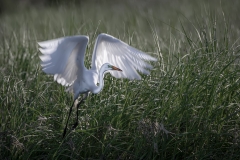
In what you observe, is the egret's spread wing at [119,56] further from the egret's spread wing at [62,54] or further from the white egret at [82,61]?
the egret's spread wing at [62,54]

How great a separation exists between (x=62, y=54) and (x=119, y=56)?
589 millimetres

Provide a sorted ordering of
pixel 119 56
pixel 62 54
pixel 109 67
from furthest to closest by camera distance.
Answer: pixel 119 56
pixel 109 67
pixel 62 54

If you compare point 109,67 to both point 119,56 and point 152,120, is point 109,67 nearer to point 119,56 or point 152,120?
point 119,56

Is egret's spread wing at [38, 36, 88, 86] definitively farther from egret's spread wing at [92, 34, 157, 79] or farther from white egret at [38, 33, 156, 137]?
egret's spread wing at [92, 34, 157, 79]

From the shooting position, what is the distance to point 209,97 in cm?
314

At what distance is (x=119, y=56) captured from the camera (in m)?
3.52

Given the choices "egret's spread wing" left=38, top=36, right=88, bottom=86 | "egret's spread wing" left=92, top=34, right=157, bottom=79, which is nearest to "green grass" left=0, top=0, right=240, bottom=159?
"egret's spread wing" left=92, top=34, right=157, bottom=79

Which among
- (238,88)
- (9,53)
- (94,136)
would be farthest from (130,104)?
(9,53)

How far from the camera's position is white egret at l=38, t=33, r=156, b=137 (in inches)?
119

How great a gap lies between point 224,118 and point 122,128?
30.9 inches

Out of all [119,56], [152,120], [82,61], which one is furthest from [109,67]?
[152,120]

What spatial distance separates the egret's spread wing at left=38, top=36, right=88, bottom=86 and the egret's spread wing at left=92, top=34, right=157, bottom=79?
6.3 inches

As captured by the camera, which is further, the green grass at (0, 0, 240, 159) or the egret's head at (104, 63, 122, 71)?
the egret's head at (104, 63, 122, 71)

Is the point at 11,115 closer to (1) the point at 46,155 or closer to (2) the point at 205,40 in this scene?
(1) the point at 46,155
